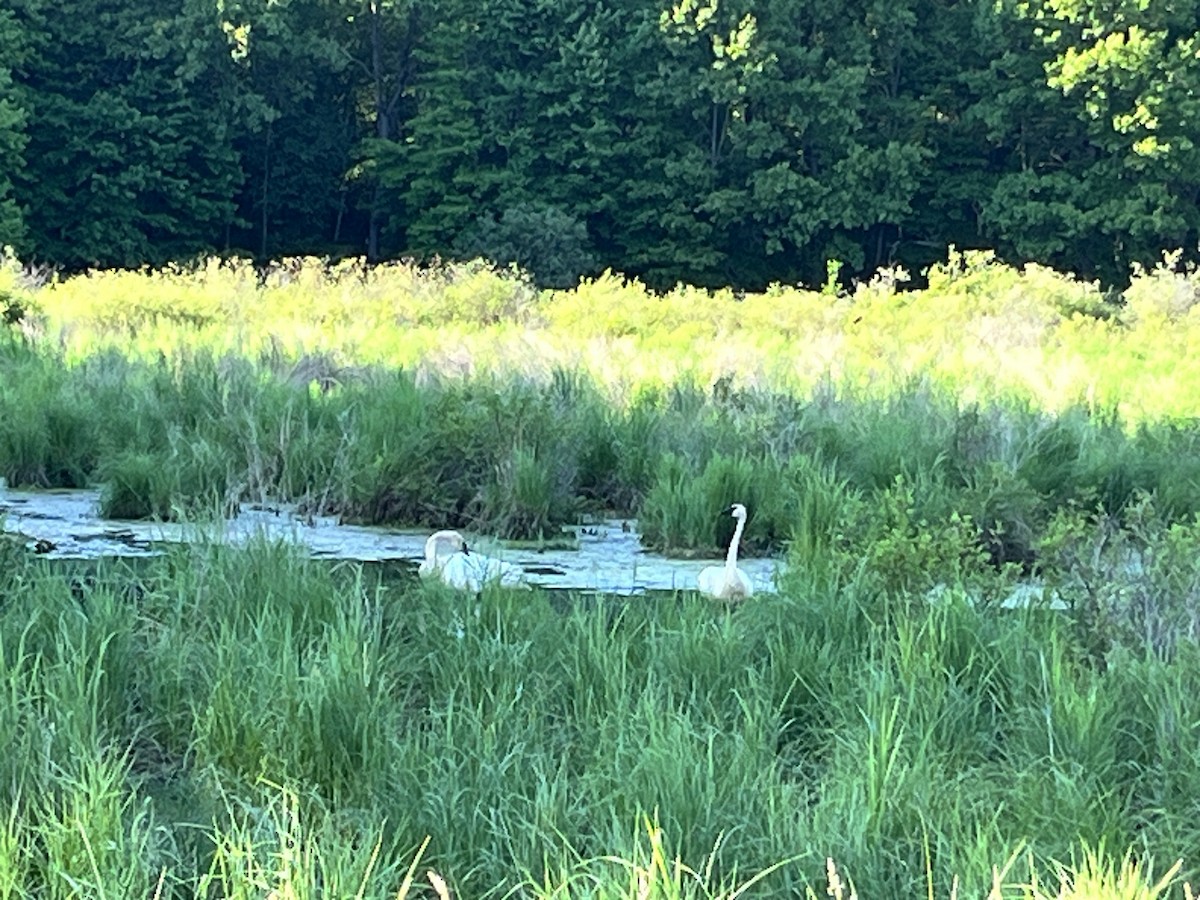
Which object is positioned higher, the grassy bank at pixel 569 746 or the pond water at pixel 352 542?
the grassy bank at pixel 569 746

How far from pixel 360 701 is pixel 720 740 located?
940 millimetres

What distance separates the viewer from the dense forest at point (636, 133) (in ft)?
105

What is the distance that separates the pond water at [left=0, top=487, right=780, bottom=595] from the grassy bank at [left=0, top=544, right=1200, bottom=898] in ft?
3.52

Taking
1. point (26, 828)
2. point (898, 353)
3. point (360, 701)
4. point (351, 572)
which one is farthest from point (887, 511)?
point (898, 353)

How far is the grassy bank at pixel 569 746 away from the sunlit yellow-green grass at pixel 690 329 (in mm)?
5878

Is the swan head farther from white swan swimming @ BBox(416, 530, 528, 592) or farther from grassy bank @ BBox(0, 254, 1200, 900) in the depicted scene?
grassy bank @ BBox(0, 254, 1200, 900)

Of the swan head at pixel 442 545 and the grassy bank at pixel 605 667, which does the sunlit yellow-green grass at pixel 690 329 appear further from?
the swan head at pixel 442 545

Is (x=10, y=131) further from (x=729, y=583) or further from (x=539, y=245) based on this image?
(x=729, y=583)

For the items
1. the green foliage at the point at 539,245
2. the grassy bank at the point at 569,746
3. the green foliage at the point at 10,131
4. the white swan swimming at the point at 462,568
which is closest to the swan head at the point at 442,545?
the white swan swimming at the point at 462,568

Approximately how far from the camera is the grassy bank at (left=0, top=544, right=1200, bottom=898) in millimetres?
3066

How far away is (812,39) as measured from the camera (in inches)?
1393

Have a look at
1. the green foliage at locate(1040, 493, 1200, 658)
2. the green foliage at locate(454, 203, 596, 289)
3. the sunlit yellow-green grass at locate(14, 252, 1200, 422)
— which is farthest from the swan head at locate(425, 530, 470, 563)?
the green foliage at locate(454, 203, 596, 289)

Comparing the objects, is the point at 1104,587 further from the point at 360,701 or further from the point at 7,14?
the point at 7,14

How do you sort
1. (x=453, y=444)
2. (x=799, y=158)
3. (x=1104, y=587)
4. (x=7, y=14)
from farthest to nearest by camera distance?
(x=799, y=158) < (x=7, y=14) < (x=453, y=444) < (x=1104, y=587)
